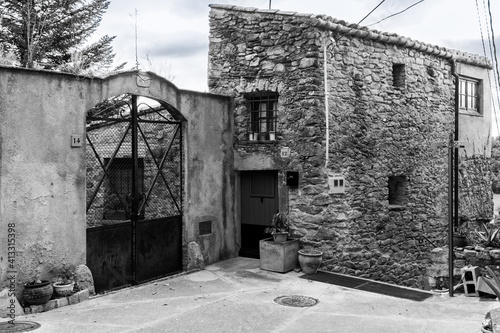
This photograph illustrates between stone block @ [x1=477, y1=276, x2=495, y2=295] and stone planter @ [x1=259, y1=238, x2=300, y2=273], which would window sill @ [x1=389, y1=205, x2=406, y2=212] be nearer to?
stone planter @ [x1=259, y1=238, x2=300, y2=273]

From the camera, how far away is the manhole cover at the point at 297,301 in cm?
748

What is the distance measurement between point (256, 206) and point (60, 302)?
178 inches

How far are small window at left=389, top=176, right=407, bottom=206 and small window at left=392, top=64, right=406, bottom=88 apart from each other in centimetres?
215

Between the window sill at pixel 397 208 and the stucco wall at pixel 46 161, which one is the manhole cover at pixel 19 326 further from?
the window sill at pixel 397 208

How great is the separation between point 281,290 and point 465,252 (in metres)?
3.75

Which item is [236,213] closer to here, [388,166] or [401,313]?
[388,166]

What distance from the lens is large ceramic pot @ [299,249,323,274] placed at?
30.0 feet

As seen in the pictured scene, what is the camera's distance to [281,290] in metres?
8.22

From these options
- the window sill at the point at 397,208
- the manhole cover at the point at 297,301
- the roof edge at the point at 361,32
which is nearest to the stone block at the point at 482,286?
the manhole cover at the point at 297,301

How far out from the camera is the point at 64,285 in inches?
287

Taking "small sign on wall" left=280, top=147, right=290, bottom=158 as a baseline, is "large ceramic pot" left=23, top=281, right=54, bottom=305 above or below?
below

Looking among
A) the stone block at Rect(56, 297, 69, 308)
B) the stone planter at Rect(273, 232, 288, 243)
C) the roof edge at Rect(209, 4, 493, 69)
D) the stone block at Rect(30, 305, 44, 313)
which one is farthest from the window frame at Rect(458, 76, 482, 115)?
the stone block at Rect(30, 305, 44, 313)

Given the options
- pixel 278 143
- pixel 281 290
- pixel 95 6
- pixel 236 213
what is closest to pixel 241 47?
pixel 278 143

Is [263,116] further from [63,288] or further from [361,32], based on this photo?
[63,288]
